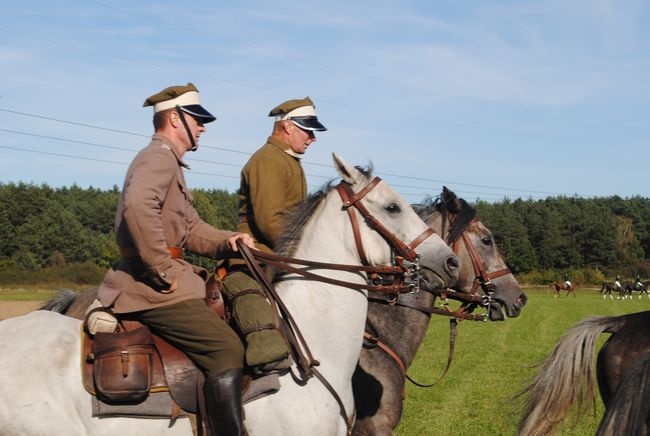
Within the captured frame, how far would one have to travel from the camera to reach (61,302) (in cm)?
770

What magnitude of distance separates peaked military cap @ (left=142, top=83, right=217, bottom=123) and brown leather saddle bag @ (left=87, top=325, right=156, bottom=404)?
1.63 meters

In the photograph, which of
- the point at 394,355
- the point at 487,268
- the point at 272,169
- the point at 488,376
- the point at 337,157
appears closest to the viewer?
the point at 337,157

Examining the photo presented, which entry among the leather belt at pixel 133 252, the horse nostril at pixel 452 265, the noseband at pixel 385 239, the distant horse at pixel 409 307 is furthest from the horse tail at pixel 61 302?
the horse nostril at pixel 452 265

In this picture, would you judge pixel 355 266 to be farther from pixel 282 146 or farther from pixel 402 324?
pixel 402 324

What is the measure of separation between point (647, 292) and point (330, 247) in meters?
97.8

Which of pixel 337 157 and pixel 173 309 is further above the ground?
pixel 337 157

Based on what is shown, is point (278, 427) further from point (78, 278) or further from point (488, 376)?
point (78, 278)

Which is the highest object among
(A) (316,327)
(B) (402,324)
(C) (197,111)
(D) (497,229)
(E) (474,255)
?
(C) (197,111)

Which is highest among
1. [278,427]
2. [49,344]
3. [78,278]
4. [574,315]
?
[49,344]

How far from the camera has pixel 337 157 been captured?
19.9 feet

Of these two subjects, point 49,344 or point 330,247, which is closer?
point 49,344

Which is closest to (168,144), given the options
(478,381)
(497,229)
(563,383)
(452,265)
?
(452,265)

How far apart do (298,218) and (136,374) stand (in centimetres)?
178

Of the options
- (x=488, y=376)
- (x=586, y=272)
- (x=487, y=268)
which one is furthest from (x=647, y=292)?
(x=487, y=268)
